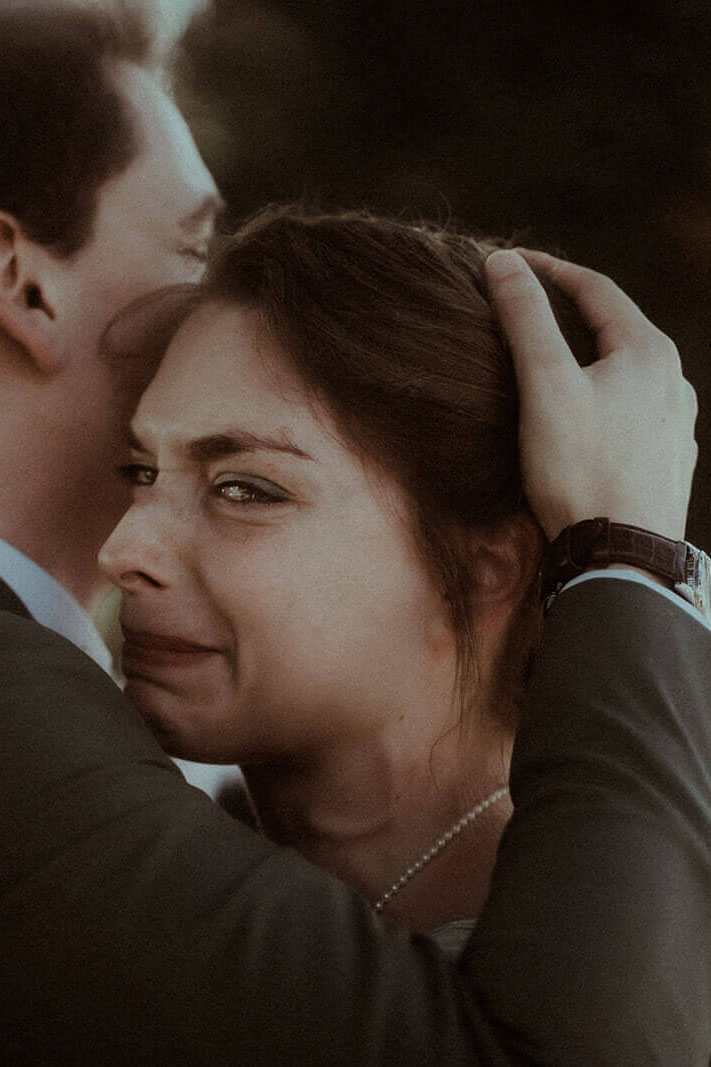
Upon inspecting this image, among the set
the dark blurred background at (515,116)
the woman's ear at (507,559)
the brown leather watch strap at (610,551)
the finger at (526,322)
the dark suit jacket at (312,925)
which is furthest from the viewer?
the dark blurred background at (515,116)

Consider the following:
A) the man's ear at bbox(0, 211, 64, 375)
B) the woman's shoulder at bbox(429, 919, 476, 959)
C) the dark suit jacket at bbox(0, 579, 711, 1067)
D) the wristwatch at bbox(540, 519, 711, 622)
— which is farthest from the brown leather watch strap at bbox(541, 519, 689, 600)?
the man's ear at bbox(0, 211, 64, 375)

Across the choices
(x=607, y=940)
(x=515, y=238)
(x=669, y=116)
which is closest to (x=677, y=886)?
(x=607, y=940)

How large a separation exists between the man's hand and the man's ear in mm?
380

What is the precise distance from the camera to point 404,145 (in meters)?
1.20

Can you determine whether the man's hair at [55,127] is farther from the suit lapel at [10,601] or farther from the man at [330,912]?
the man at [330,912]

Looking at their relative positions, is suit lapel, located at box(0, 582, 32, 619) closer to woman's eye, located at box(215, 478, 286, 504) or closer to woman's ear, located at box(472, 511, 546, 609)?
woman's eye, located at box(215, 478, 286, 504)

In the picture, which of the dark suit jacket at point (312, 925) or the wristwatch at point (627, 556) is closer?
the dark suit jacket at point (312, 925)

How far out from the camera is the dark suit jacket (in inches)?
19.8

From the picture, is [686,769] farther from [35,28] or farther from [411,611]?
[35,28]

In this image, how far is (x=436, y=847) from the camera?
867mm

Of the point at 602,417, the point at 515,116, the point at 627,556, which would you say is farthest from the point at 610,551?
the point at 515,116

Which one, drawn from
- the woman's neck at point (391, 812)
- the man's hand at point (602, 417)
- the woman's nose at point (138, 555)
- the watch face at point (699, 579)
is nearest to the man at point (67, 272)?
the woman's nose at point (138, 555)

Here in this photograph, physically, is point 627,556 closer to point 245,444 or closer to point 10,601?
point 245,444

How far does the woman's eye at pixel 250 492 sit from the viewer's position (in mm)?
821
